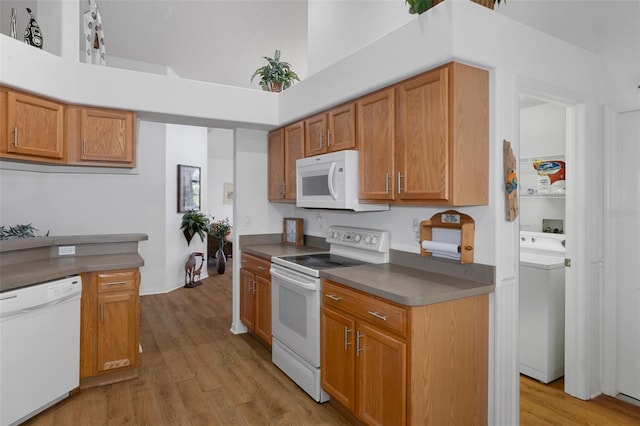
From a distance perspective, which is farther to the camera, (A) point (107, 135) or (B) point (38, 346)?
(A) point (107, 135)

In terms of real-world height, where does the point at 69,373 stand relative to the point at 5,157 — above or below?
below

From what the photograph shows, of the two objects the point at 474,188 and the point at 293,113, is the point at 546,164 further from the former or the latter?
the point at 293,113

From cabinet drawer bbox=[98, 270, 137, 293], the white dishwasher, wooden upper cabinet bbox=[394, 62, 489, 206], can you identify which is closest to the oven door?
wooden upper cabinet bbox=[394, 62, 489, 206]

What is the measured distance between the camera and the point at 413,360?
1.83 meters

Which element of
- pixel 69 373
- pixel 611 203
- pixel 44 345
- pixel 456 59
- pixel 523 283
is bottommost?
pixel 69 373

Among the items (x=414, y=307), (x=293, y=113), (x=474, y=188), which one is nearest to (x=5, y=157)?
(x=293, y=113)

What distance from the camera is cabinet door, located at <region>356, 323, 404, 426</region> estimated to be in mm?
1884

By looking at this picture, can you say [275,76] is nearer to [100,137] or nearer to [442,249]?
[100,137]

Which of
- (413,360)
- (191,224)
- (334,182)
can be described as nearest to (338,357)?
(413,360)

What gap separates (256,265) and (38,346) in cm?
171

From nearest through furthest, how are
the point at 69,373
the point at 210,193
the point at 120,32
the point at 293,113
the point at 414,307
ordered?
the point at 414,307 < the point at 69,373 < the point at 293,113 < the point at 120,32 < the point at 210,193

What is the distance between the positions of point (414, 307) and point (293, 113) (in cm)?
224

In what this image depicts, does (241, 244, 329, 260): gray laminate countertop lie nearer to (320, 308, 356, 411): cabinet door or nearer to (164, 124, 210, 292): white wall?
(320, 308, 356, 411): cabinet door

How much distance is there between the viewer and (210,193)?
953 cm
